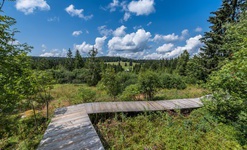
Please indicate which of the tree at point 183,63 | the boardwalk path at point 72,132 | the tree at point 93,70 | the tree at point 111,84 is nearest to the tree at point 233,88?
the boardwalk path at point 72,132

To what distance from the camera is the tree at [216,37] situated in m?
12.4

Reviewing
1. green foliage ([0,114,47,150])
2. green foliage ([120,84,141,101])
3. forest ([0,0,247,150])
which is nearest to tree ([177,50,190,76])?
green foliage ([120,84,141,101])

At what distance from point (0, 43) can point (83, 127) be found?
8.52 ft

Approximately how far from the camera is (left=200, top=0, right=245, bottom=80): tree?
12.4 meters

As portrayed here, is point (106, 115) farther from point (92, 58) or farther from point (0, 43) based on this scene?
point (92, 58)

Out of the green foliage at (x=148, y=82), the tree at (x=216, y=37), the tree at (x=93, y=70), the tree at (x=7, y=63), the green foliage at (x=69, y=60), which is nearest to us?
the tree at (x=7, y=63)

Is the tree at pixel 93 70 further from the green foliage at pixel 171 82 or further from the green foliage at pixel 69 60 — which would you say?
the green foliage at pixel 69 60

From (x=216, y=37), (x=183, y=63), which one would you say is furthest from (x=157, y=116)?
(x=183, y=63)

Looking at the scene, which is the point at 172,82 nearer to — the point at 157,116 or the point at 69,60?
the point at 157,116

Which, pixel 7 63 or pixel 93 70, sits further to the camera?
pixel 93 70

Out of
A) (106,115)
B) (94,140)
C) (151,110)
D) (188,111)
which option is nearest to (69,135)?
(94,140)

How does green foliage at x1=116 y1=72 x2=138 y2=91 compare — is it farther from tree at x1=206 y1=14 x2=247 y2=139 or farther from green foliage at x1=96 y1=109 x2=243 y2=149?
tree at x1=206 y1=14 x2=247 y2=139

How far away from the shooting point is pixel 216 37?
43.4 ft

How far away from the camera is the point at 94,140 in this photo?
3000 mm
